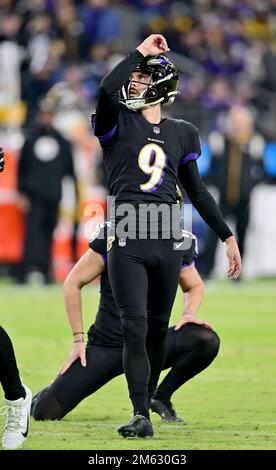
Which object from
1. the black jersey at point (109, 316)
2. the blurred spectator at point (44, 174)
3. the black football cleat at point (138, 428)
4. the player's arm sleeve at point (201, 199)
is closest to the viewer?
the black football cleat at point (138, 428)

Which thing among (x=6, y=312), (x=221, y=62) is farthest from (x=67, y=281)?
(x=221, y=62)

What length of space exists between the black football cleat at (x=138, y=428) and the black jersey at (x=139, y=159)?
1099 mm

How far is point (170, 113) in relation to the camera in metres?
19.8

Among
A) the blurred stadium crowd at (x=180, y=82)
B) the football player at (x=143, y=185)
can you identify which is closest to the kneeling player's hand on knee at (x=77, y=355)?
the football player at (x=143, y=185)

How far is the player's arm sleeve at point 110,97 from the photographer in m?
6.16

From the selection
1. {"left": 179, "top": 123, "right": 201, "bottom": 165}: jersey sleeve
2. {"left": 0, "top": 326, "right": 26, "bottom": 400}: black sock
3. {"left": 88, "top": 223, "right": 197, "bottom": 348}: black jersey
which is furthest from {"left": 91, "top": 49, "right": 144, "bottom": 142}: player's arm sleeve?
{"left": 0, "top": 326, "right": 26, "bottom": 400}: black sock

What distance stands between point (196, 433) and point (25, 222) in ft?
35.4

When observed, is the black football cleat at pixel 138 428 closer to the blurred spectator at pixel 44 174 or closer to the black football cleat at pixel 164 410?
the black football cleat at pixel 164 410

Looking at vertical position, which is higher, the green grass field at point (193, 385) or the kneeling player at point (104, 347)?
the kneeling player at point (104, 347)

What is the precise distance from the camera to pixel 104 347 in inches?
272

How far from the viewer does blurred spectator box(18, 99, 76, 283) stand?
1650cm

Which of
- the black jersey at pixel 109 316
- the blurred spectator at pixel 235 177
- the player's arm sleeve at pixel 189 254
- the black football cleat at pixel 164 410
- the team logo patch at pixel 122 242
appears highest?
the team logo patch at pixel 122 242

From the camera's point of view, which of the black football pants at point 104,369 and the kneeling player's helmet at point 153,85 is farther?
the black football pants at point 104,369

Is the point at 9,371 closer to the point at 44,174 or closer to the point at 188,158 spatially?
the point at 188,158
